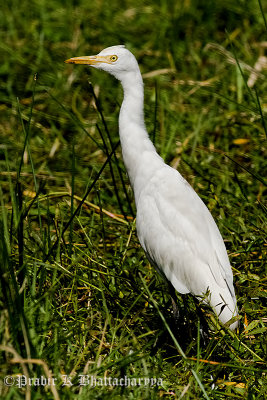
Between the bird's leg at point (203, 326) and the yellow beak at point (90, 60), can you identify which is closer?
the bird's leg at point (203, 326)

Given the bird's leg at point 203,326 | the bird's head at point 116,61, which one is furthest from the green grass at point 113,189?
the bird's head at point 116,61

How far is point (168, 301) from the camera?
3.03 metres

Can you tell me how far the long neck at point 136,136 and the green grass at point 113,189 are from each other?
0.39ft

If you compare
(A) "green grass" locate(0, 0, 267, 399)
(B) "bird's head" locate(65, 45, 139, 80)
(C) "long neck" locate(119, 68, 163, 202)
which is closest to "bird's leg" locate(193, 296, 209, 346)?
(A) "green grass" locate(0, 0, 267, 399)

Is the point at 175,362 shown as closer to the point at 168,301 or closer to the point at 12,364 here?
the point at 168,301

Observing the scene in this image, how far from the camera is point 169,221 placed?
2.79 m

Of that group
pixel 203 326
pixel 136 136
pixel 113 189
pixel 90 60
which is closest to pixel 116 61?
pixel 90 60

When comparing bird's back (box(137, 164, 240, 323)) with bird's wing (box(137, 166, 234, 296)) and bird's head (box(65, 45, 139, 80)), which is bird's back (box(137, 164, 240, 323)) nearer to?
bird's wing (box(137, 166, 234, 296))

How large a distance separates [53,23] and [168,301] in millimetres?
2924

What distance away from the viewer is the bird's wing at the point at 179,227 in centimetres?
272

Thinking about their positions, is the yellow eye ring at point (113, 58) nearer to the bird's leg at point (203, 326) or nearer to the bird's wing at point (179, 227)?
the bird's wing at point (179, 227)

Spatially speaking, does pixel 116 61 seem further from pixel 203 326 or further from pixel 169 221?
pixel 203 326

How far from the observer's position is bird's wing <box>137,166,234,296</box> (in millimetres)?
2719

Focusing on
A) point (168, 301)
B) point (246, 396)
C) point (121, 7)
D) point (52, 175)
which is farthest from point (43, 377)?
point (121, 7)
